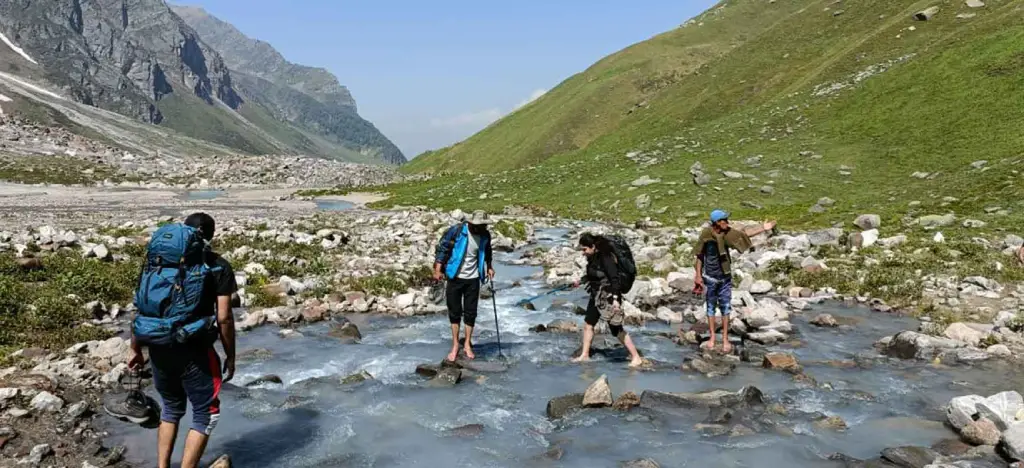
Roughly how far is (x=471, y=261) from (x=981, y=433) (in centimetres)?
872

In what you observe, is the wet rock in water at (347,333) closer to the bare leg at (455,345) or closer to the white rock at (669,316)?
the bare leg at (455,345)

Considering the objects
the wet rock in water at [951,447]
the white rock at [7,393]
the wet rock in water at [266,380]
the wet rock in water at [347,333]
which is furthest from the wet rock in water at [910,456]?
the white rock at [7,393]

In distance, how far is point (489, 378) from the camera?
12.1 meters

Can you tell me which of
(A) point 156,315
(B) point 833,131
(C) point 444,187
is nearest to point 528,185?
(C) point 444,187

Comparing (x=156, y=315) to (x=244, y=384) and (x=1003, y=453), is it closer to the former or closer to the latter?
(x=244, y=384)

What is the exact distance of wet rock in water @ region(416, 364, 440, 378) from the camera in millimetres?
12188

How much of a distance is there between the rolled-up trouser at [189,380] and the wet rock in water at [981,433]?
31.9 feet

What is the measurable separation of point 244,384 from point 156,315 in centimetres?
515

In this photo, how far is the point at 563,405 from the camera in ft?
34.2

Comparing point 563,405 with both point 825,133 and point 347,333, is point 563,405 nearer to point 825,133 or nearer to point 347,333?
point 347,333

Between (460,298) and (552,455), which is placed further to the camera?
(460,298)

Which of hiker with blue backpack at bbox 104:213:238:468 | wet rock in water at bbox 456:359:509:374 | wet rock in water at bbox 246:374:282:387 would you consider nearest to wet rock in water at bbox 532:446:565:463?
wet rock in water at bbox 456:359:509:374

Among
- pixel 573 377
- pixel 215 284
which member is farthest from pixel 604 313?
pixel 215 284

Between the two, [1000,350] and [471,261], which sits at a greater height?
[471,261]
